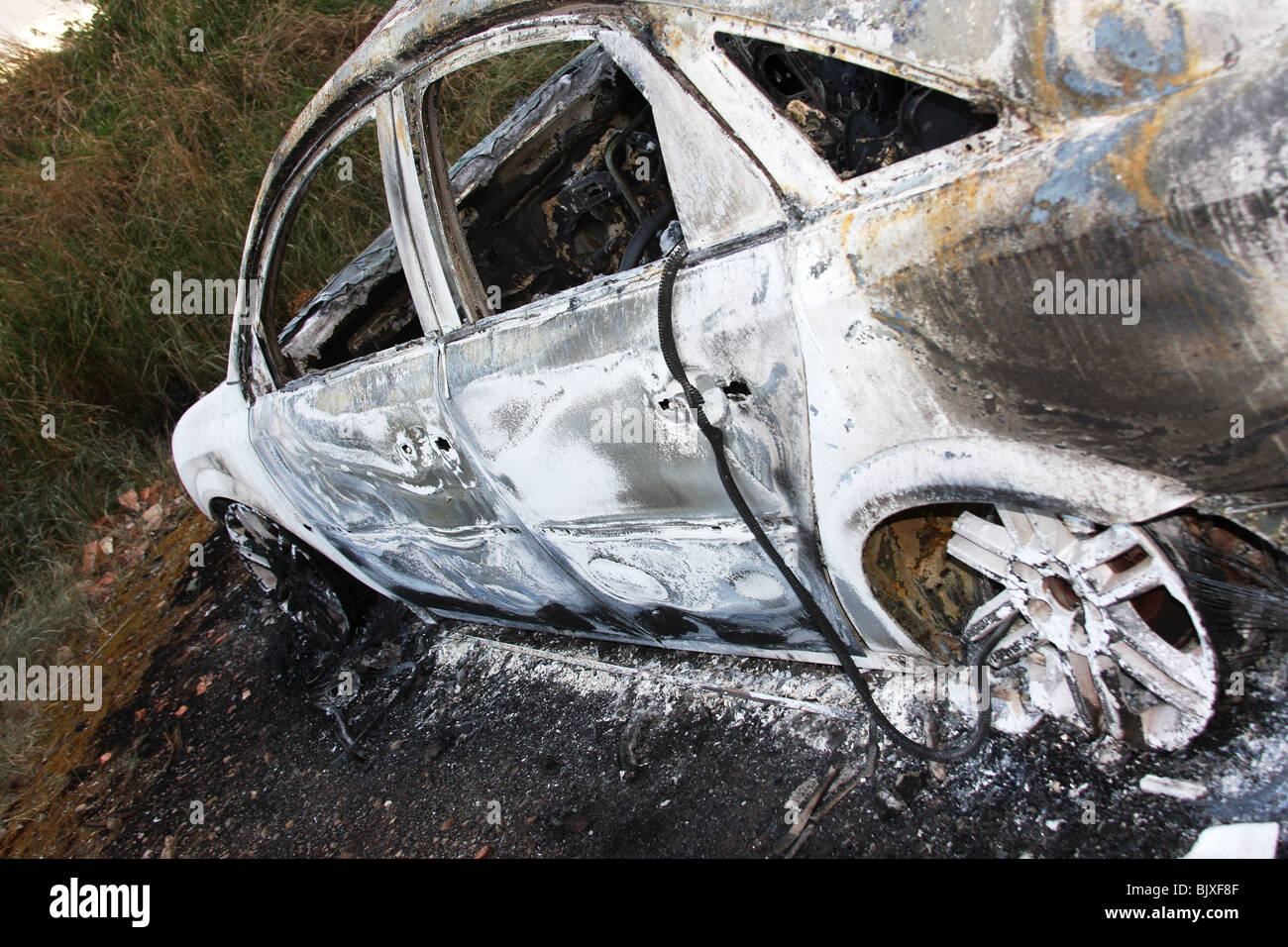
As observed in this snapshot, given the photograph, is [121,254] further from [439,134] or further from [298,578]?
[439,134]

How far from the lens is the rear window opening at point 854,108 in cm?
175

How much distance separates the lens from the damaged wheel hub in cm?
176

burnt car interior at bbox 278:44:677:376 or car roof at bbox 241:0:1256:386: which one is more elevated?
burnt car interior at bbox 278:44:677:376

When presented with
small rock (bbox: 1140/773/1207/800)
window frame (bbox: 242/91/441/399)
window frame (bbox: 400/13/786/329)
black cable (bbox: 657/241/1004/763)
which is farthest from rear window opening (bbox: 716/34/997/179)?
small rock (bbox: 1140/773/1207/800)

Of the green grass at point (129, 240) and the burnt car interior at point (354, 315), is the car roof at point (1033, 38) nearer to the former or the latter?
the burnt car interior at point (354, 315)

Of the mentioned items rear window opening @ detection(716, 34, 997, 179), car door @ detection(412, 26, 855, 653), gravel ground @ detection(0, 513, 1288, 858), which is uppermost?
rear window opening @ detection(716, 34, 997, 179)

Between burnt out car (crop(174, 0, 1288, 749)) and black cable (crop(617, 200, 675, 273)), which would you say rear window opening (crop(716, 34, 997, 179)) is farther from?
black cable (crop(617, 200, 675, 273))

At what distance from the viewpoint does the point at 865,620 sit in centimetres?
210

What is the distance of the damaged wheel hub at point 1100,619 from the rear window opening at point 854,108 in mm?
719

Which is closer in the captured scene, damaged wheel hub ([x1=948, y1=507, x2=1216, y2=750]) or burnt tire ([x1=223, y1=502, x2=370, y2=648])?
damaged wheel hub ([x1=948, y1=507, x2=1216, y2=750])

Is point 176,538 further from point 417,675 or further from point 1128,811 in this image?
point 1128,811

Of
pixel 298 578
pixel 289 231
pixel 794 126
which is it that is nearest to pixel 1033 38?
pixel 794 126

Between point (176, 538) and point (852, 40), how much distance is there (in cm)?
506

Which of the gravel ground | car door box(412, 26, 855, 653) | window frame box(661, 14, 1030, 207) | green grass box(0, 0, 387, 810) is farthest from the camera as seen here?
green grass box(0, 0, 387, 810)
